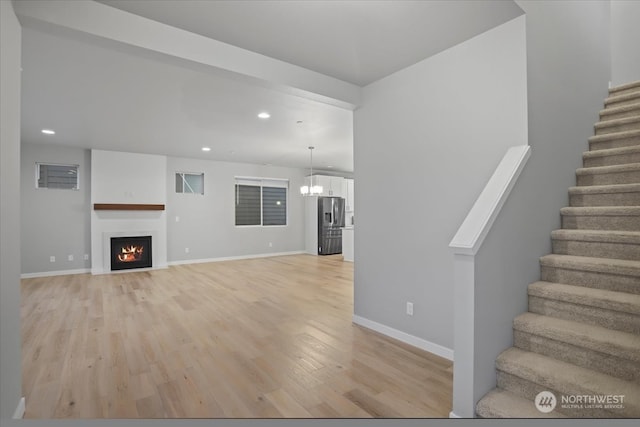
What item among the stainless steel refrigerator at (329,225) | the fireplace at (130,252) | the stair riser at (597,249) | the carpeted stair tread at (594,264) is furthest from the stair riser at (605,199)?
the fireplace at (130,252)

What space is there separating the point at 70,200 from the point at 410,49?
694 centimetres

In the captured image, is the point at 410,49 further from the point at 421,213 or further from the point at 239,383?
the point at 239,383

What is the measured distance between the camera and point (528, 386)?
5.41ft

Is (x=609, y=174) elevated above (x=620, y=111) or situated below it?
below

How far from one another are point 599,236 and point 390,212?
1518 millimetres

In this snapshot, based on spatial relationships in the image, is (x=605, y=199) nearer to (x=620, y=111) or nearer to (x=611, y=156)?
(x=611, y=156)

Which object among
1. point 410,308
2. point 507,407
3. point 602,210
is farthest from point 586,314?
point 410,308

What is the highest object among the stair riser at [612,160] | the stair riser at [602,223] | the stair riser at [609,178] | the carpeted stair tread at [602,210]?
the stair riser at [612,160]

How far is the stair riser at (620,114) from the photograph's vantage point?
285cm

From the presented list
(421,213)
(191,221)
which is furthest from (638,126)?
(191,221)

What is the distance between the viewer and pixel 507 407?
1582 mm

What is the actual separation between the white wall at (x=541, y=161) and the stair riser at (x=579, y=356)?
0.36 feet

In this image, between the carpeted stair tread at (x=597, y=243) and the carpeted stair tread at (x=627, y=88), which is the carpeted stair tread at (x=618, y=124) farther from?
the carpeted stair tread at (x=597, y=243)

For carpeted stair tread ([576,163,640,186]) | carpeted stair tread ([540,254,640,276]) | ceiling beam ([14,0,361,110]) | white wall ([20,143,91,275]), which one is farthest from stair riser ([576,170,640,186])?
white wall ([20,143,91,275])
